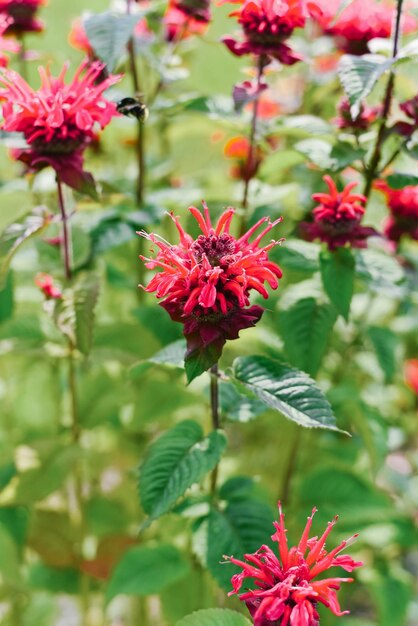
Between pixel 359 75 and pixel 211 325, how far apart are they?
13.7 inches

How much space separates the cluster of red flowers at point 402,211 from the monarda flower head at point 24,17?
1.95 ft

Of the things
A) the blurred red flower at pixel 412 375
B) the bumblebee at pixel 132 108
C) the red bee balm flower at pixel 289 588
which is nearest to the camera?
the red bee balm flower at pixel 289 588

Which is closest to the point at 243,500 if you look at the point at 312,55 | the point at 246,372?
the point at 246,372

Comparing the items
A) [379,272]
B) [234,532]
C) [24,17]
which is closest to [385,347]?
[379,272]


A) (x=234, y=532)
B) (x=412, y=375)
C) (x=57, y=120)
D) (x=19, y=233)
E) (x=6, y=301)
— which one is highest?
(x=57, y=120)

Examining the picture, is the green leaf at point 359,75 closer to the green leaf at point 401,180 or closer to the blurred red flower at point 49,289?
the green leaf at point 401,180

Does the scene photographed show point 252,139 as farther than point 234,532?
Yes

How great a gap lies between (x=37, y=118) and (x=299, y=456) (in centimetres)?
83

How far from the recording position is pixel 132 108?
798 mm

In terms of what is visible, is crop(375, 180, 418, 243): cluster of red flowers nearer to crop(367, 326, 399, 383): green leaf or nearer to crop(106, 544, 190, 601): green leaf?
crop(367, 326, 399, 383): green leaf

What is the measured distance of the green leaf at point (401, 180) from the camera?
35.7 inches

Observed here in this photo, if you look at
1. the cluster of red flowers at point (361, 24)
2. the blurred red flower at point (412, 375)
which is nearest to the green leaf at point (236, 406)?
the cluster of red flowers at point (361, 24)

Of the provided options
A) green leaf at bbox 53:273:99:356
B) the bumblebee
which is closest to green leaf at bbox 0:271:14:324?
green leaf at bbox 53:273:99:356

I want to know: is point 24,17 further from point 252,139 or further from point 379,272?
point 379,272
